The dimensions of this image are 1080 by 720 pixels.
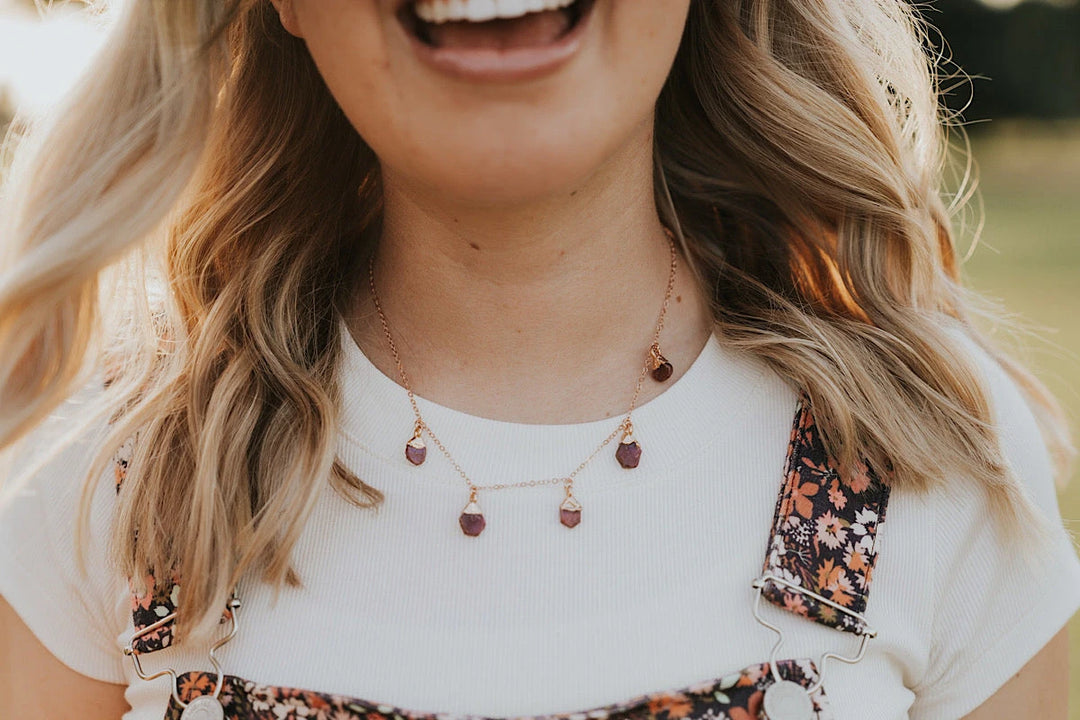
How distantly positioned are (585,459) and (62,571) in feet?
2.38

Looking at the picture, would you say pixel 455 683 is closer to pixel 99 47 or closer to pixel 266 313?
pixel 266 313

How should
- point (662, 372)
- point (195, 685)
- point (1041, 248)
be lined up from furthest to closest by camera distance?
point (1041, 248)
point (662, 372)
point (195, 685)

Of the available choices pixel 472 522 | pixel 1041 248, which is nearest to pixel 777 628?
pixel 472 522

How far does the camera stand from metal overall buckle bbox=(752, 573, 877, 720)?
1.53 metres

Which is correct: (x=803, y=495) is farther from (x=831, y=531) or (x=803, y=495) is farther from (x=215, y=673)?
(x=215, y=673)

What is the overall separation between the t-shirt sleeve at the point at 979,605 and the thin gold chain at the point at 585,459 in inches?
17.0

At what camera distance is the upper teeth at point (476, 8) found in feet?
4.87

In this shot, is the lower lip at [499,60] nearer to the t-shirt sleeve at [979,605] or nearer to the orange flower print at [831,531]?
the orange flower print at [831,531]

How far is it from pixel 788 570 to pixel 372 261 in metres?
0.80

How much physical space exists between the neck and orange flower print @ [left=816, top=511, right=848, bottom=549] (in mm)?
305

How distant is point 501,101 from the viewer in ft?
5.01

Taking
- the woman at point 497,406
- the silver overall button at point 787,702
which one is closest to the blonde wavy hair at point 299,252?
the woman at point 497,406

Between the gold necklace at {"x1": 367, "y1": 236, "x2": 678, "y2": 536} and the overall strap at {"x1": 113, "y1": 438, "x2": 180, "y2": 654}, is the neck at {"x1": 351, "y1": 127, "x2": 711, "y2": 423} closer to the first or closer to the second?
the gold necklace at {"x1": 367, "y1": 236, "x2": 678, "y2": 536}

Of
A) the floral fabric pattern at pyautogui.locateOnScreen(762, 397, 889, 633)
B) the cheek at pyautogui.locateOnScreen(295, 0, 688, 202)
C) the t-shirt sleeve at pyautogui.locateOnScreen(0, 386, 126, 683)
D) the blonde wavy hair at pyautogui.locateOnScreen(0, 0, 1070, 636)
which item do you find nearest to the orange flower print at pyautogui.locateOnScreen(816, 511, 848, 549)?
the floral fabric pattern at pyautogui.locateOnScreen(762, 397, 889, 633)
